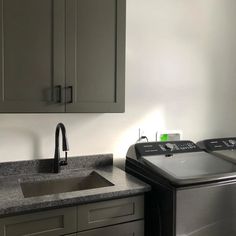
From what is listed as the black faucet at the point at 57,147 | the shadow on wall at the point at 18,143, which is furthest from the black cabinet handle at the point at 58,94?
the shadow on wall at the point at 18,143

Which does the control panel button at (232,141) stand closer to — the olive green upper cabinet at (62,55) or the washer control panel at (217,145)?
the washer control panel at (217,145)

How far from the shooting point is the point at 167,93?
2406 mm

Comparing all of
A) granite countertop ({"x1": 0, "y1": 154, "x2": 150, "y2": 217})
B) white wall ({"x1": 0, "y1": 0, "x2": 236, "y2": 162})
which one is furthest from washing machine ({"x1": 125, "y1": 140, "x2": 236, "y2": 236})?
white wall ({"x1": 0, "y1": 0, "x2": 236, "y2": 162})

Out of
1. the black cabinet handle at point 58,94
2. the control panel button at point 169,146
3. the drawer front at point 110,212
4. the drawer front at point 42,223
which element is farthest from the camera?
the control panel button at point 169,146

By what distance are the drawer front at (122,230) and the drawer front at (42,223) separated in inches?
4.0

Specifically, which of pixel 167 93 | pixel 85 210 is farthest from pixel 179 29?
pixel 85 210

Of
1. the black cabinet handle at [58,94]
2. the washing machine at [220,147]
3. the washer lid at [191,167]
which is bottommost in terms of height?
the washer lid at [191,167]

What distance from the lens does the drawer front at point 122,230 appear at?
61.4 inches

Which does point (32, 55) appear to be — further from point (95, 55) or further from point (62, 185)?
point (62, 185)

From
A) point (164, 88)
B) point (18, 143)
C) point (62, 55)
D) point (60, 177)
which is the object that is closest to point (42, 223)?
point (60, 177)

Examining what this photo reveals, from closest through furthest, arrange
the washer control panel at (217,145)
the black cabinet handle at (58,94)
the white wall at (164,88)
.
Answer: the black cabinet handle at (58,94), the white wall at (164,88), the washer control panel at (217,145)

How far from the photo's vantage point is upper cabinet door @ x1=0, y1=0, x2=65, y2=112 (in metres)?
1.53

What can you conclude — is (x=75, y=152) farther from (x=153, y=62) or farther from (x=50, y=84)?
(x=153, y=62)

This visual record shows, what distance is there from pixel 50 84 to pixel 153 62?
99 cm
